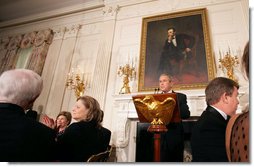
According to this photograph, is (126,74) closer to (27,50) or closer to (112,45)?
(112,45)

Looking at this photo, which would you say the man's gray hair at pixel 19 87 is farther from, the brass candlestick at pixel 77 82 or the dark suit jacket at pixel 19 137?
the brass candlestick at pixel 77 82

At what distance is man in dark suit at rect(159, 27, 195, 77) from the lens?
377cm

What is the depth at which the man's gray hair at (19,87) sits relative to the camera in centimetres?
131

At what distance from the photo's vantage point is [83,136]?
5.19 feet

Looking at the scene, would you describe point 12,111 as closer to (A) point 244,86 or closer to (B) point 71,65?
(A) point 244,86

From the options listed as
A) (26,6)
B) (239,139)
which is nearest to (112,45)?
(26,6)

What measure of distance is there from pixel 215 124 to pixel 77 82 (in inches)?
143

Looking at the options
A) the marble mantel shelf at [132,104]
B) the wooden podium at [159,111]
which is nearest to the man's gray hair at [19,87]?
the wooden podium at [159,111]

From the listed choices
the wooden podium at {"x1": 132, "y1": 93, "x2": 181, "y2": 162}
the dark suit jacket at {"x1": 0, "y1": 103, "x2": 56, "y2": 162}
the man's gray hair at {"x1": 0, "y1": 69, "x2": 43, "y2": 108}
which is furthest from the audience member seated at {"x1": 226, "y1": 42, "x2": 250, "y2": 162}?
the man's gray hair at {"x1": 0, "y1": 69, "x2": 43, "y2": 108}

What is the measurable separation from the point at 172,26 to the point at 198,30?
1.85ft

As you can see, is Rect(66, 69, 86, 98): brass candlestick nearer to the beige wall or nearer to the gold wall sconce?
the gold wall sconce

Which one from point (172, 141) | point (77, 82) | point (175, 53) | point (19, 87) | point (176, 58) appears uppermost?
point (175, 53)

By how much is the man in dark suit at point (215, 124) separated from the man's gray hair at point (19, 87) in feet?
3.99

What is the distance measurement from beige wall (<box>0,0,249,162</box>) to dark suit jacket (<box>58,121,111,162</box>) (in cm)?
186
